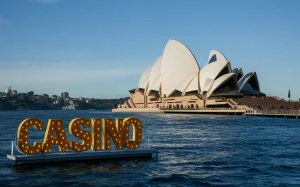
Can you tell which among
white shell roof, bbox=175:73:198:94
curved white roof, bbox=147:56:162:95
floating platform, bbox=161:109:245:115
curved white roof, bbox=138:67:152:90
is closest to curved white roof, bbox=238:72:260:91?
floating platform, bbox=161:109:245:115

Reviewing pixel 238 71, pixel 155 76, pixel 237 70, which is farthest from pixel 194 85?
pixel 155 76

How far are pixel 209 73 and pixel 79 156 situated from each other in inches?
3322

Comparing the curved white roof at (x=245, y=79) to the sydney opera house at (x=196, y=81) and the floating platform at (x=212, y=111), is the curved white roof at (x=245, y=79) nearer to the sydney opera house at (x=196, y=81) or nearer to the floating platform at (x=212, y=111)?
the sydney opera house at (x=196, y=81)

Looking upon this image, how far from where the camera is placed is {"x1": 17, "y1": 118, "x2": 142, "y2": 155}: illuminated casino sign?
1819 centimetres

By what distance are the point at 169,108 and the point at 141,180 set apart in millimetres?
108407

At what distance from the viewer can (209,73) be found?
331 feet

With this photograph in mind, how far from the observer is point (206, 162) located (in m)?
20.2

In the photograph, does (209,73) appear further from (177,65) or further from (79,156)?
(79,156)

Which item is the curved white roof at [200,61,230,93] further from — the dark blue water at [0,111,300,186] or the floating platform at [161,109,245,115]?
the dark blue water at [0,111,300,186]

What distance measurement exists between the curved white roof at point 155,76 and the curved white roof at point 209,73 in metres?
24.9

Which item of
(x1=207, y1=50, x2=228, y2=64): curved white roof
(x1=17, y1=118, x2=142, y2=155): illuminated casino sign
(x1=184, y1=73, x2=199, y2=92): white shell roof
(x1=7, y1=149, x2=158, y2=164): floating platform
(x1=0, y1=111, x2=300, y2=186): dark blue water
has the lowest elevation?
(x1=0, y1=111, x2=300, y2=186): dark blue water

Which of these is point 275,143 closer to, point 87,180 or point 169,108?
point 87,180

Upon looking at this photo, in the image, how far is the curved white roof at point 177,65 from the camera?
108000 millimetres

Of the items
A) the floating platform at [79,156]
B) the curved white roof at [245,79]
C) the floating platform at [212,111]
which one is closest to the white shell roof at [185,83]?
the floating platform at [212,111]
